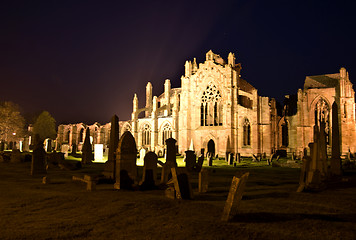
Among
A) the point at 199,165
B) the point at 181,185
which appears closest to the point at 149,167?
the point at 181,185

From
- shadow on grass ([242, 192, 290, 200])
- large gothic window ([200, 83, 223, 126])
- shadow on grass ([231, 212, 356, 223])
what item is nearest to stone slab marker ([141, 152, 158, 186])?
shadow on grass ([242, 192, 290, 200])

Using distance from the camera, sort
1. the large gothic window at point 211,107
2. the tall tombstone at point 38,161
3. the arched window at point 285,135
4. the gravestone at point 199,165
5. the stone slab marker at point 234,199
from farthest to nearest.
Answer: the arched window at point 285,135 < the large gothic window at point 211,107 < the gravestone at point 199,165 < the tall tombstone at point 38,161 < the stone slab marker at point 234,199

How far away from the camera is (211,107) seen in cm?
3234

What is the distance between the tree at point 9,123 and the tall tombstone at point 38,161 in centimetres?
3354

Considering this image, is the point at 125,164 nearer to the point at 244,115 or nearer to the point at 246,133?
the point at 244,115

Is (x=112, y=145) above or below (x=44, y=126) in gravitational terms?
below

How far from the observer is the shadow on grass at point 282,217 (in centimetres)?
481

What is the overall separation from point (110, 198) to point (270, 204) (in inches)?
167

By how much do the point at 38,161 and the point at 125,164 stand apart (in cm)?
590

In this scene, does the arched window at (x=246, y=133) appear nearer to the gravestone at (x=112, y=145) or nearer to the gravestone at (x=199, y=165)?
the gravestone at (x=199, y=165)

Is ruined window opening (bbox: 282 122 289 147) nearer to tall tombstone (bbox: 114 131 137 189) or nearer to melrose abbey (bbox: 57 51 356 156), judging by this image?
melrose abbey (bbox: 57 51 356 156)

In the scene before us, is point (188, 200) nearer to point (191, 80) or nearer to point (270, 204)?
point (270, 204)

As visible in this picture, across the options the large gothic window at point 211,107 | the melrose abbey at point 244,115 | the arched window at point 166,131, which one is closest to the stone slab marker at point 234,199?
the melrose abbey at point 244,115

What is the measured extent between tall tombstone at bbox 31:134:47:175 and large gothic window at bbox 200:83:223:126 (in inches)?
891
